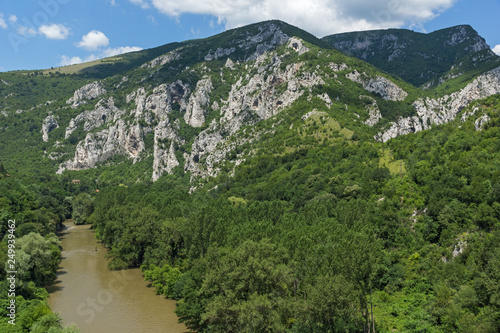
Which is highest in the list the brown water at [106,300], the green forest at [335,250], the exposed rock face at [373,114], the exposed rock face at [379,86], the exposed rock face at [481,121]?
the exposed rock face at [379,86]

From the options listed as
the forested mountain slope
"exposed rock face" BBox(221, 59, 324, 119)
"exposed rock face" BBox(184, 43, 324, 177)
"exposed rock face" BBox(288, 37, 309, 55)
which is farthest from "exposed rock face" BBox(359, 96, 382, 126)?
"exposed rock face" BBox(288, 37, 309, 55)

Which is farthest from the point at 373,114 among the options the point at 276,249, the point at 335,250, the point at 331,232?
the point at 335,250

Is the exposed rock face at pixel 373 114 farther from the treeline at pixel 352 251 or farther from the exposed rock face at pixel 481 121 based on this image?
the exposed rock face at pixel 481 121

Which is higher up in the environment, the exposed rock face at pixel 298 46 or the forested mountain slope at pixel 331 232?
the exposed rock face at pixel 298 46

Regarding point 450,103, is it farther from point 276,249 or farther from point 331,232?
point 276,249

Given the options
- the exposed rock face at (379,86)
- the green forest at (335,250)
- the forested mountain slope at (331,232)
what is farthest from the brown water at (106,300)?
the exposed rock face at (379,86)

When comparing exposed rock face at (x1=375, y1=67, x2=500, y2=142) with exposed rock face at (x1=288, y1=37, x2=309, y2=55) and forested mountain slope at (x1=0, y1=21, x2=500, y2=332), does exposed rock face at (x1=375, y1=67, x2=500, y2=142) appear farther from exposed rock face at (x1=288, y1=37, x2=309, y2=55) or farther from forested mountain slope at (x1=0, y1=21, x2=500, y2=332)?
exposed rock face at (x1=288, y1=37, x2=309, y2=55)

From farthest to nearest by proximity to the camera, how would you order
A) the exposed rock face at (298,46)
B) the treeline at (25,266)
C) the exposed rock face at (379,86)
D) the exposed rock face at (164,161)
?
the exposed rock face at (298,46), the exposed rock face at (164,161), the exposed rock face at (379,86), the treeline at (25,266)

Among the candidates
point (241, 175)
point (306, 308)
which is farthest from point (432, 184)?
point (241, 175)
